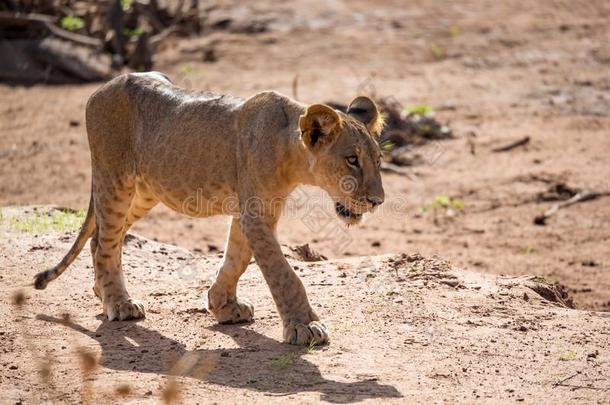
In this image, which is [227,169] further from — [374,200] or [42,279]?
[42,279]

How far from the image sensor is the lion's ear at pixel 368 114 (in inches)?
281

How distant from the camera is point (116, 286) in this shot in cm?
765

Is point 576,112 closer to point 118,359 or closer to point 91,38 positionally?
point 91,38

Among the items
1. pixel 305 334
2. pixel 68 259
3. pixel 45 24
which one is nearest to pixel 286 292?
pixel 305 334

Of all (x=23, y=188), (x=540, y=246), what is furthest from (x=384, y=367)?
(x=23, y=188)

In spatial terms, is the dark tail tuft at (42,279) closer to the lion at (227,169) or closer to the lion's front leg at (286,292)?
the lion at (227,169)

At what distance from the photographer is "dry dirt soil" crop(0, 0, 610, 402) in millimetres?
6367

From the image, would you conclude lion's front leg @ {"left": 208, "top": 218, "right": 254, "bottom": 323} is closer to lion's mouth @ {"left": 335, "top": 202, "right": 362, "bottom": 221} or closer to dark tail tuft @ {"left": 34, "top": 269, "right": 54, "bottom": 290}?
lion's mouth @ {"left": 335, "top": 202, "right": 362, "bottom": 221}

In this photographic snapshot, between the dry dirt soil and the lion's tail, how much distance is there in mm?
224

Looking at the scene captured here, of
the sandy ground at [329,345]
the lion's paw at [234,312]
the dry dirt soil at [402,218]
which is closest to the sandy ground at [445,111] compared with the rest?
the dry dirt soil at [402,218]

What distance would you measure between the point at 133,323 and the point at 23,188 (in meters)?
6.56

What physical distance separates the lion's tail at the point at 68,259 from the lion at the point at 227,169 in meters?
0.01

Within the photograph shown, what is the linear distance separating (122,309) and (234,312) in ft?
2.83

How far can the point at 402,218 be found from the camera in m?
12.7
